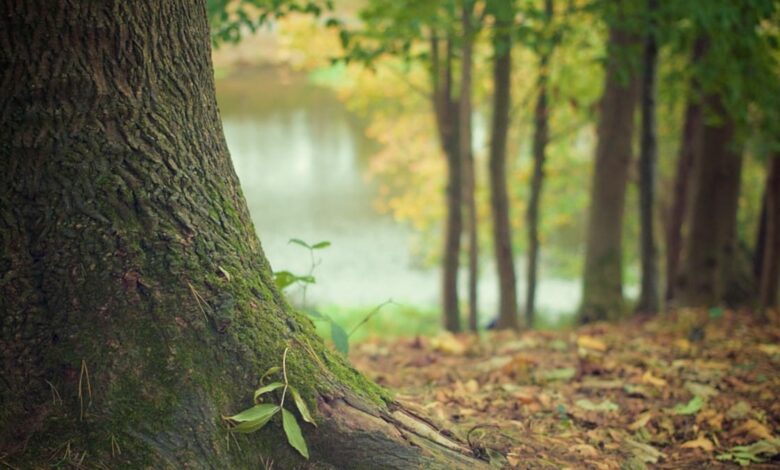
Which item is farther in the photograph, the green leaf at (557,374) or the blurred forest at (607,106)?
the blurred forest at (607,106)

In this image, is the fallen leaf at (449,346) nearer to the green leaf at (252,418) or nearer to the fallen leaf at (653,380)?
the fallen leaf at (653,380)

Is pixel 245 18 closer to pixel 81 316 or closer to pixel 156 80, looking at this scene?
pixel 156 80

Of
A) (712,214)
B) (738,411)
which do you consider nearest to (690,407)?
(738,411)

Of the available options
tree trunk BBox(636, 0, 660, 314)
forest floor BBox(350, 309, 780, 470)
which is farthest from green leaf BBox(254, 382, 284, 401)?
tree trunk BBox(636, 0, 660, 314)

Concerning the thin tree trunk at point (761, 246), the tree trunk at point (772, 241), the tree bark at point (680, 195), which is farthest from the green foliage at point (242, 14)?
the thin tree trunk at point (761, 246)

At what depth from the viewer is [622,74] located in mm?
5832

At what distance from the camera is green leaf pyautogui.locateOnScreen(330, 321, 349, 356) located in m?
3.07

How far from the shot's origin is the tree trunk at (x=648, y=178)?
7.07m

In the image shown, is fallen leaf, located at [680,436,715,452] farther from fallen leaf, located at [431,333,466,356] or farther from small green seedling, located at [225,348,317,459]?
fallen leaf, located at [431,333,466,356]

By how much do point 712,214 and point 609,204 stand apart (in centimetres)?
105

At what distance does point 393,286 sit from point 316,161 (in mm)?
6493

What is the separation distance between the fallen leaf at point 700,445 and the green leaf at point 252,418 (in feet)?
→ 6.02

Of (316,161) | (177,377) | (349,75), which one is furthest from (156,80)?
(316,161)

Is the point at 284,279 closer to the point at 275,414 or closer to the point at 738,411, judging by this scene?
the point at 275,414
